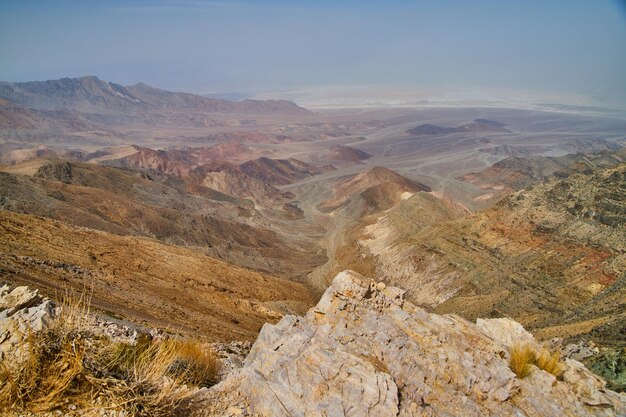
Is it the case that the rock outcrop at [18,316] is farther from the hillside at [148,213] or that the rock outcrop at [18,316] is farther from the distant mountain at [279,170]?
the distant mountain at [279,170]

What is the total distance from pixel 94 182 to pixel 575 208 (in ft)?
188

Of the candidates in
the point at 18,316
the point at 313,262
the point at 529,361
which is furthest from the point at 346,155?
the point at 18,316

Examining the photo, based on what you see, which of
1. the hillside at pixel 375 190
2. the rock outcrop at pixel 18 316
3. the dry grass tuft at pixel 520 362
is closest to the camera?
the rock outcrop at pixel 18 316

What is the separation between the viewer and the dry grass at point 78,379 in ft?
17.2

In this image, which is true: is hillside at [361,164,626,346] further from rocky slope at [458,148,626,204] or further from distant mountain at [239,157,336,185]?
distant mountain at [239,157,336,185]

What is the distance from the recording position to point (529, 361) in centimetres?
975

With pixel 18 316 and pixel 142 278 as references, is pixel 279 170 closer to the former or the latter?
pixel 142 278

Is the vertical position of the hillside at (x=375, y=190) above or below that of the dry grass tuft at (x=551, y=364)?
below

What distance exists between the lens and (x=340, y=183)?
116 metres

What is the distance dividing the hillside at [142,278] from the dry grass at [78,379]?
1052cm

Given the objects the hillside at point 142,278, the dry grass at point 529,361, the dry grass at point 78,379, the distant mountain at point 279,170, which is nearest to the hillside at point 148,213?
the hillside at point 142,278

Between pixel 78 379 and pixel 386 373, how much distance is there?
467 centimetres

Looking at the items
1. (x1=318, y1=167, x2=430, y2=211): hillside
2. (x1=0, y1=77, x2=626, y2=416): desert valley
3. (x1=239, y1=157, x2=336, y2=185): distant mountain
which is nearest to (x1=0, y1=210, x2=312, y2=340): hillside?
(x1=0, y1=77, x2=626, y2=416): desert valley

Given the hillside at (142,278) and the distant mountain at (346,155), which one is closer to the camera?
the hillside at (142,278)
